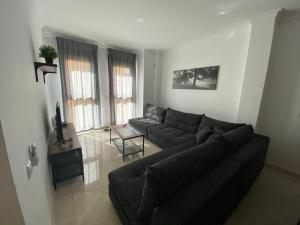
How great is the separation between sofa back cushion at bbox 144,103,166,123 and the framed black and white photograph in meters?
0.90

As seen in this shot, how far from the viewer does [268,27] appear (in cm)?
215

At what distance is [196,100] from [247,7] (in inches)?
80.3

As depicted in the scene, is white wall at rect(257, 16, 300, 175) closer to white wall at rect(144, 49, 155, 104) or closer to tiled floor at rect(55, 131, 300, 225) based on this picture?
tiled floor at rect(55, 131, 300, 225)

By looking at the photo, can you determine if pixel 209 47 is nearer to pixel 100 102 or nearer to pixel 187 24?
pixel 187 24

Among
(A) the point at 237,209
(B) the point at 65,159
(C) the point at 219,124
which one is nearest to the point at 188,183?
(A) the point at 237,209

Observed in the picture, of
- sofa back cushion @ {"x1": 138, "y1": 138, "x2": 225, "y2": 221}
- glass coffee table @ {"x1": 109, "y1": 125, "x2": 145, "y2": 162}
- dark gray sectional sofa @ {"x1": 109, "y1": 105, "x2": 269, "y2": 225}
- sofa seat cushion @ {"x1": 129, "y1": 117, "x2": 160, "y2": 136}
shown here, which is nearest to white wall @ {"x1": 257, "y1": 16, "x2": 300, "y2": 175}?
dark gray sectional sofa @ {"x1": 109, "y1": 105, "x2": 269, "y2": 225}

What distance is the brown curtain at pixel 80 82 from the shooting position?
10.7 feet

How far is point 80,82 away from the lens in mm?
3594

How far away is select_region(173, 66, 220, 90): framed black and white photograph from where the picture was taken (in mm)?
3145

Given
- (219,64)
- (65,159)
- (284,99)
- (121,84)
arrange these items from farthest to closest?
1. (121,84)
2. (219,64)
3. (284,99)
4. (65,159)

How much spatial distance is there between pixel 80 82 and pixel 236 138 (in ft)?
12.1

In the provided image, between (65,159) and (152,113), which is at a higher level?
(152,113)

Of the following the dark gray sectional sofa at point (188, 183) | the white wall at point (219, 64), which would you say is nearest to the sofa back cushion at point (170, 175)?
the dark gray sectional sofa at point (188, 183)

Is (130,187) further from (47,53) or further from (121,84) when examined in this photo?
(121,84)
